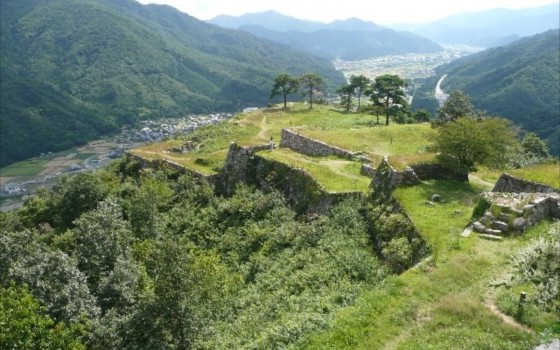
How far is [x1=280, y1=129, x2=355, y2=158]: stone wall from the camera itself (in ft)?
121

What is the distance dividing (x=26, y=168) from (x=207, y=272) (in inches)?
4829

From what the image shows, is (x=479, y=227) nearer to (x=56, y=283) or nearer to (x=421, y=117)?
(x=56, y=283)

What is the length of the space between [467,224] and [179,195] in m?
24.5

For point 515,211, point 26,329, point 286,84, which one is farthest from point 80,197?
point 286,84

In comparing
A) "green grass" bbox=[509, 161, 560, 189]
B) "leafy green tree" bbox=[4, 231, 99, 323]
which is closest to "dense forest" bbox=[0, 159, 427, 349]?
"leafy green tree" bbox=[4, 231, 99, 323]

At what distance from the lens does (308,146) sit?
3947 cm

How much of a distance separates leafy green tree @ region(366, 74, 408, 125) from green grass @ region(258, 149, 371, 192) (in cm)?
2225

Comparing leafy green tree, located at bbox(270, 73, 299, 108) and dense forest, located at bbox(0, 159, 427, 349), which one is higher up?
leafy green tree, located at bbox(270, 73, 299, 108)

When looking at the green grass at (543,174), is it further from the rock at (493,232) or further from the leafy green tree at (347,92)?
the leafy green tree at (347,92)

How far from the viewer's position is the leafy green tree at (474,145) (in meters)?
25.7

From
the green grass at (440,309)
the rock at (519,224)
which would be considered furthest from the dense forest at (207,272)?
the rock at (519,224)

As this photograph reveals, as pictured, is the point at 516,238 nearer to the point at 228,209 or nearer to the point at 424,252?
the point at 424,252

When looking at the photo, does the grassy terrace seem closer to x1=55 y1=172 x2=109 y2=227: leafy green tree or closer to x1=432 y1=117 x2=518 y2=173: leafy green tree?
x1=432 y1=117 x2=518 y2=173: leafy green tree

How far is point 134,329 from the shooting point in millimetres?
20312
